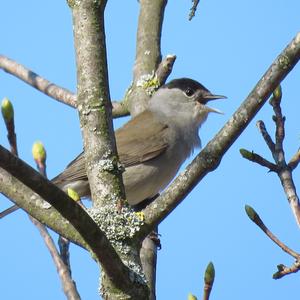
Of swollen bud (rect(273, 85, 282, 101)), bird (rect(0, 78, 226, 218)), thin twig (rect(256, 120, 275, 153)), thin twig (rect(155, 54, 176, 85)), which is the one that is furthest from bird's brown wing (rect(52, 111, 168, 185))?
thin twig (rect(256, 120, 275, 153))

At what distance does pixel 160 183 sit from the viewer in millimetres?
6215

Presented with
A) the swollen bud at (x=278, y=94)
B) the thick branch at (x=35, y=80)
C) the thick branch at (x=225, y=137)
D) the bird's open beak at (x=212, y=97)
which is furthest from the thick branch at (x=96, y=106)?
the bird's open beak at (x=212, y=97)

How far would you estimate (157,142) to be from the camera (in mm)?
6457

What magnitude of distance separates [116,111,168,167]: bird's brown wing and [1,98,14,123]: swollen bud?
264cm

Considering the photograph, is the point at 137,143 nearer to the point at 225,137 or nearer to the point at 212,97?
the point at 212,97

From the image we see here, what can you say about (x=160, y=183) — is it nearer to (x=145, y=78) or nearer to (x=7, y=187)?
(x=145, y=78)

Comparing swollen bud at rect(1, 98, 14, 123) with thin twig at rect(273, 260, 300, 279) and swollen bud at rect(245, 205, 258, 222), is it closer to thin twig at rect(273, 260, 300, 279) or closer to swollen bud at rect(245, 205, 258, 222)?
swollen bud at rect(245, 205, 258, 222)

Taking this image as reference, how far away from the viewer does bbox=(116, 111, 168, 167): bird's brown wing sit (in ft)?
20.6

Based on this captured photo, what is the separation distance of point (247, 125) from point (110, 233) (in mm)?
945

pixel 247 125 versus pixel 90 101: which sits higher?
pixel 90 101

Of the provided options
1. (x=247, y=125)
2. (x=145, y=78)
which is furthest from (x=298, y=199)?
(x=145, y=78)

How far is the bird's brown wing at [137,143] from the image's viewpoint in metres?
6.16

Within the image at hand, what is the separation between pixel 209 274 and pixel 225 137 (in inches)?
26.6

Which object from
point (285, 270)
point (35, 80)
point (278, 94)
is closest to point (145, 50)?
point (35, 80)
